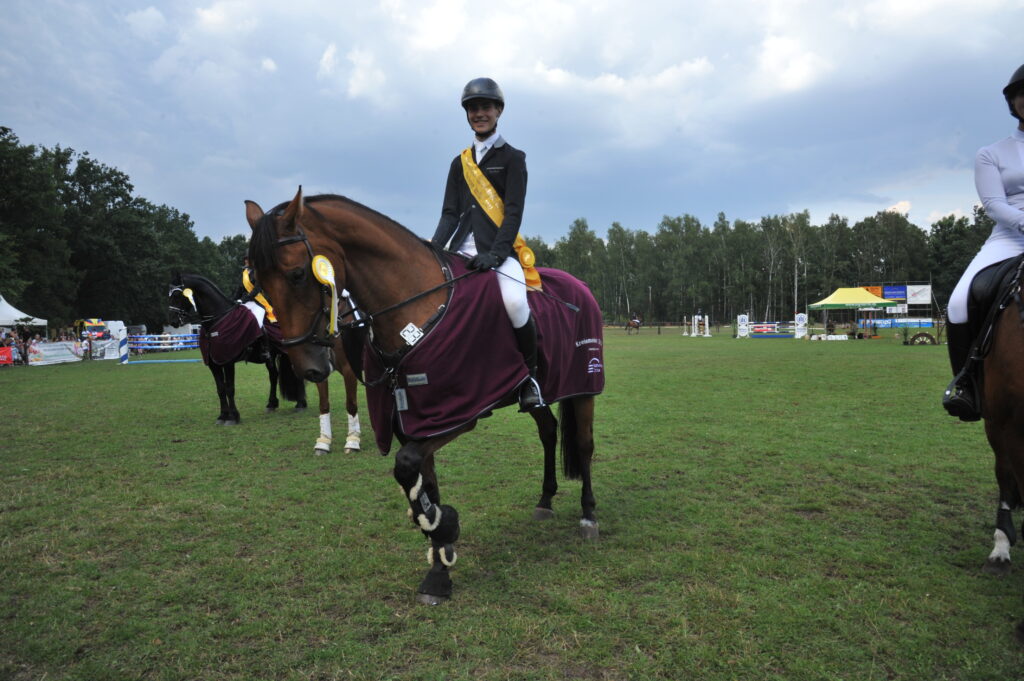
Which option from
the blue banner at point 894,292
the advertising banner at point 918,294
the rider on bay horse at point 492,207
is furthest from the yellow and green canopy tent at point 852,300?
the rider on bay horse at point 492,207

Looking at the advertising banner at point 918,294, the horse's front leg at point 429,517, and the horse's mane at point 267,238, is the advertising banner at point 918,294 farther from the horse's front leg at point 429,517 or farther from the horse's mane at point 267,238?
the horse's mane at point 267,238

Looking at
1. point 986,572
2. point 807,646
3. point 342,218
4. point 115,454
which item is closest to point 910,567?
point 986,572

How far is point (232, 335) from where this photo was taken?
10484 mm

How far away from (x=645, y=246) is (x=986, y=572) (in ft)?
269

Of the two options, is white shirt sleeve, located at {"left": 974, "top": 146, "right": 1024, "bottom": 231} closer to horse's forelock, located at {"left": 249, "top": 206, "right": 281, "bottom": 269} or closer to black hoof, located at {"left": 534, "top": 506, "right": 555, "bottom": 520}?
black hoof, located at {"left": 534, "top": 506, "right": 555, "bottom": 520}

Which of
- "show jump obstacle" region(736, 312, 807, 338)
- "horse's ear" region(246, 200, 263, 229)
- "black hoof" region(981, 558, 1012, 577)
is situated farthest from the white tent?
"show jump obstacle" region(736, 312, 807, 338)

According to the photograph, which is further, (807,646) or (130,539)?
(130,539)

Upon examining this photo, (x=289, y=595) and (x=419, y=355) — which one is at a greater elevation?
(x=419, y=355)

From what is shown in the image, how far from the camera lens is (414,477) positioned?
3.69 meters

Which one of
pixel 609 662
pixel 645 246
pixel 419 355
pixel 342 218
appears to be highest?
pixel 645 246

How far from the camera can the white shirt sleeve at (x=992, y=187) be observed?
3.70 meters

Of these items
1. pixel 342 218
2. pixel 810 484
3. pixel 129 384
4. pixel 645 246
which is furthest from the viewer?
pixel 645 246

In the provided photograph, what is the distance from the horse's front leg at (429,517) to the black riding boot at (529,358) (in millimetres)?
672

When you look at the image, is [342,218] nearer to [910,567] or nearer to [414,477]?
[414,477]
